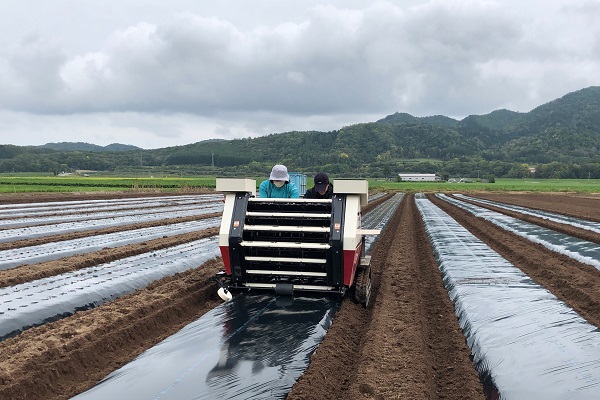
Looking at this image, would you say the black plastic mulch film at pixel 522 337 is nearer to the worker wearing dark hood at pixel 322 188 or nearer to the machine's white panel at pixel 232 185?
the worker wearing dark hood at pixel 322 188

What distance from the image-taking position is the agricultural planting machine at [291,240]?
24.8 ft

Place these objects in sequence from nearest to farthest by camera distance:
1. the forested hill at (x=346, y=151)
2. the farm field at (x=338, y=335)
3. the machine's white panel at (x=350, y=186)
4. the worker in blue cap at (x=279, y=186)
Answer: the farm field at (x=338, y=335) → the machine's white panel at (x=350, y=186) → the worker in blue cap at (x=279, y=186) → the forested hill at (x=346, y=151)

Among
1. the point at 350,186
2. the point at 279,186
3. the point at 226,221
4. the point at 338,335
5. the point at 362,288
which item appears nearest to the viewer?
the point at 338,335

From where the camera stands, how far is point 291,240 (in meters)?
7.74

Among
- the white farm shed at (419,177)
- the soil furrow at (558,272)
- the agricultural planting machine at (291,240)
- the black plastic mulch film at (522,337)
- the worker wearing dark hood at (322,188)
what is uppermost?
the worker wearing dark hood at (322,188)

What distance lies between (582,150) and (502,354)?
192 meters

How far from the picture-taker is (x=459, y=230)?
19.5 meters

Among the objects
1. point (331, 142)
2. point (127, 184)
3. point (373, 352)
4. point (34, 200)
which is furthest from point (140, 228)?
point (331, 142)

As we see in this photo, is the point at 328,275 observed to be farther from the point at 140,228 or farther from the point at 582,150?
the point at 582,150

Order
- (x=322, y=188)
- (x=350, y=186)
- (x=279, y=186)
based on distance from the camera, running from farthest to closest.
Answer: (x=279, y=186)
(x=322, y=188)
(x=350, y=186)

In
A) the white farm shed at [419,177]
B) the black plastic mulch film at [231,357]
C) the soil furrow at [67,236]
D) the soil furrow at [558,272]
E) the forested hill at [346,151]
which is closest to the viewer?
the black plastic mulch film at [231,357]

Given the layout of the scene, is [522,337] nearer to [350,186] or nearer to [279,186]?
[350,186]

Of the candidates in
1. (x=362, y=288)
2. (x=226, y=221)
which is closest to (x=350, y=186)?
(x=362, y=288)

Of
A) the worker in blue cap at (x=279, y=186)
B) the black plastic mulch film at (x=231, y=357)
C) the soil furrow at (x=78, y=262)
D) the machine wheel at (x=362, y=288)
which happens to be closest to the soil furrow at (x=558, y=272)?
the machine wheel at (x=362, y=288)
